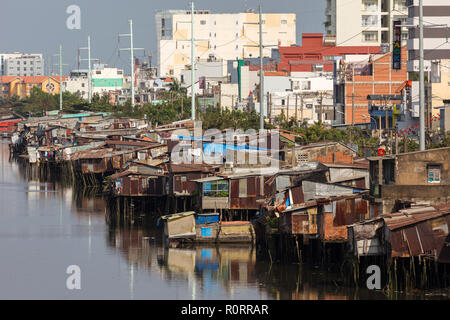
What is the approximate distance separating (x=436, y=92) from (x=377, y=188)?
2113cm

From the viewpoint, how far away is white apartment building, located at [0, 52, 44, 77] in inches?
6905

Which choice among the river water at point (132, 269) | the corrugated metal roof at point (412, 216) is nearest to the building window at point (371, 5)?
the river water at point (132, 269)

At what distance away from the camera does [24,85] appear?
427ft

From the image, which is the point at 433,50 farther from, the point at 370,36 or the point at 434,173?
the point at 434,173

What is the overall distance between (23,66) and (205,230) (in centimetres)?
15445

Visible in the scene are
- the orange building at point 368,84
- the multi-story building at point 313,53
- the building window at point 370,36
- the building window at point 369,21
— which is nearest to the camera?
the orange building at point 368,84

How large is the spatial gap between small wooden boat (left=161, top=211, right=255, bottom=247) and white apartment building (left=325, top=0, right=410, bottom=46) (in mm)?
58199

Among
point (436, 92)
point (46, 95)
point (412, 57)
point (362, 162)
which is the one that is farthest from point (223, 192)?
point (46, 95)

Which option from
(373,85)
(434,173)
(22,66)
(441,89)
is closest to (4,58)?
(22,66)

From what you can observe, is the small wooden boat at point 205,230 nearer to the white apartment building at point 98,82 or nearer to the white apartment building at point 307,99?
A: the white apartment building at point 307,99

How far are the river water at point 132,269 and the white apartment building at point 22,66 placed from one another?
470ft

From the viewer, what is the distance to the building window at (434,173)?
24.1 m

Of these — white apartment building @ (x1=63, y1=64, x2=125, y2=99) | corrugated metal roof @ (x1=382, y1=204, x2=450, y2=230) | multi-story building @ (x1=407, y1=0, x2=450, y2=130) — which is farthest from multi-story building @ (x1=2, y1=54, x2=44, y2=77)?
corrugated metal roof @ (x1=382, y1=204, x2=450, y2=230)

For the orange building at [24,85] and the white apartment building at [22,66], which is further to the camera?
the white apartment building at [22,66]
